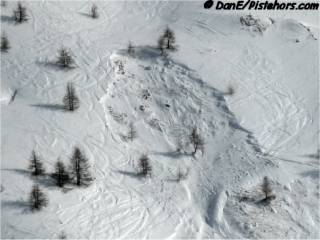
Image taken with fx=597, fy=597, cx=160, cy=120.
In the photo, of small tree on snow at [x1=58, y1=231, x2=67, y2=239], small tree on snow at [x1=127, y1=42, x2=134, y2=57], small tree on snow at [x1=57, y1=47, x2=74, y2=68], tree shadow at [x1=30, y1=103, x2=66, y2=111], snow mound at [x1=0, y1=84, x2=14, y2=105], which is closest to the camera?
small tree on snow at [x1=58, y1=231, x2=67, y2=239]

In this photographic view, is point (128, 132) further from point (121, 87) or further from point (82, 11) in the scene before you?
point (82, 11)

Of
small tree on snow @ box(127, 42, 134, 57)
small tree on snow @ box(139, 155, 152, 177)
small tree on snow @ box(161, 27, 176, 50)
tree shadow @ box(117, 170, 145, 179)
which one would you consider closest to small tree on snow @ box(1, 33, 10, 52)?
small tree on snow @ box(127, 42, 134, 57)

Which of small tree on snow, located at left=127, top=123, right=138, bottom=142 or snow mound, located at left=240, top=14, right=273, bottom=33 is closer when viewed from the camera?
small tree on snow, located at left=127, top=123, right=138, bottom=142

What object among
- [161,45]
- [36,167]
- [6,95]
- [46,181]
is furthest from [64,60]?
[46,181]

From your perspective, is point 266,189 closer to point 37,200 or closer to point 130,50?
point 37,200

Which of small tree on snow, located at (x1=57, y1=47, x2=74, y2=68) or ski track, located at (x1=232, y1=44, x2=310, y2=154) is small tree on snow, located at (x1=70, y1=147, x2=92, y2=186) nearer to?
small tree on snow, located at (x1=57, y1=47, x2=74, y2=68)

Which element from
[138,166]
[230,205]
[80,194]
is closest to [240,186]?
[230,205]
